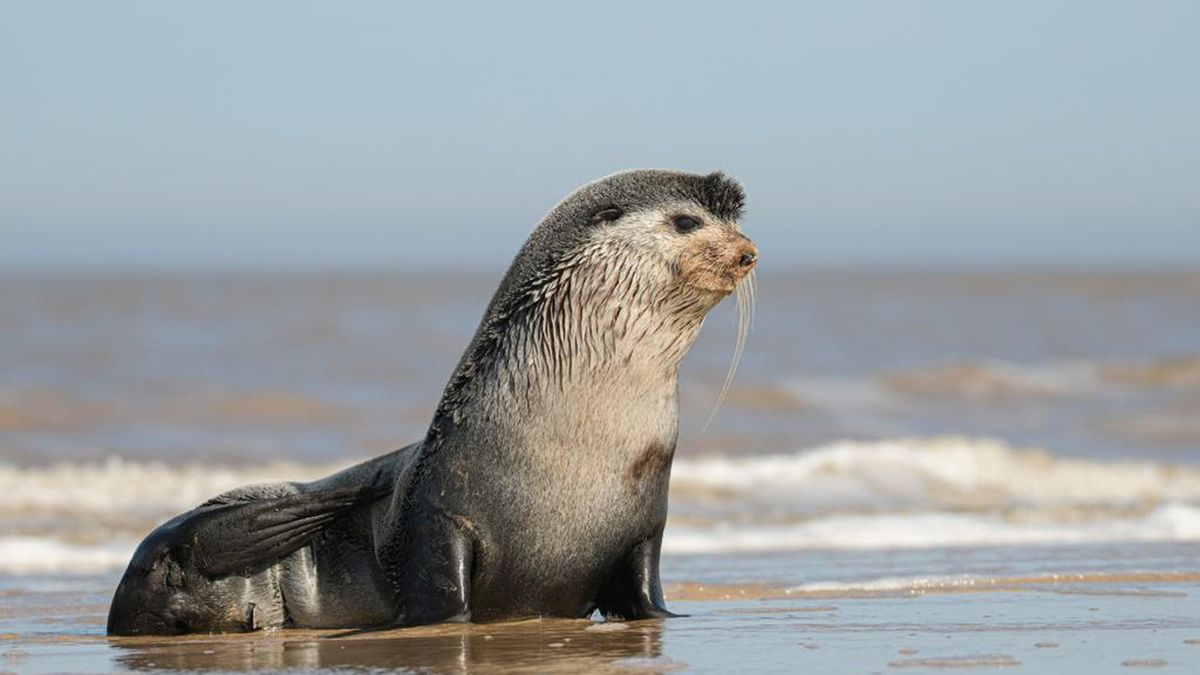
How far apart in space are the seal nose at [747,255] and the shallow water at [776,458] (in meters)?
1.44

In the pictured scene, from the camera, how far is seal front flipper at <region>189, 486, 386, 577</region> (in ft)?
26.2

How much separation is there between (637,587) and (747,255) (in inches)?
55.4

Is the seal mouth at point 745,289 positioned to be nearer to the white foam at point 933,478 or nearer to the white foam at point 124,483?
the white foam at point 933,478

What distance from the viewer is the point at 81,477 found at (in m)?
17.8

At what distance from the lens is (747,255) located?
7.90m

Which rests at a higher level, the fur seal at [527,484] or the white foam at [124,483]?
the white foam at [124,483]

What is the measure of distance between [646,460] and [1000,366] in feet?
71.4

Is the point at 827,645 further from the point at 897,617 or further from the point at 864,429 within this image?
the point at 864,429

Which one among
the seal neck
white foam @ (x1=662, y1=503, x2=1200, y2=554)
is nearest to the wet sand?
the seal neck

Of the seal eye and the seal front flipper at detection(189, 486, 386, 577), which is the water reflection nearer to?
the seal front flipper at detection(189, 486, 386, 577)

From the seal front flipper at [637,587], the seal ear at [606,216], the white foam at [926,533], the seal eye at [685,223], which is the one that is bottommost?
the seal front flipper at [637,587]

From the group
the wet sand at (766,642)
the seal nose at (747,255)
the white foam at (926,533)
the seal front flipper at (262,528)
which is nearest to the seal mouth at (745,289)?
the seal nose at (747,255)

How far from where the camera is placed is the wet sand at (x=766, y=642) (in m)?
6.47

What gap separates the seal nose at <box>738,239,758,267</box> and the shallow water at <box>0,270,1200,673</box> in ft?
4.72
